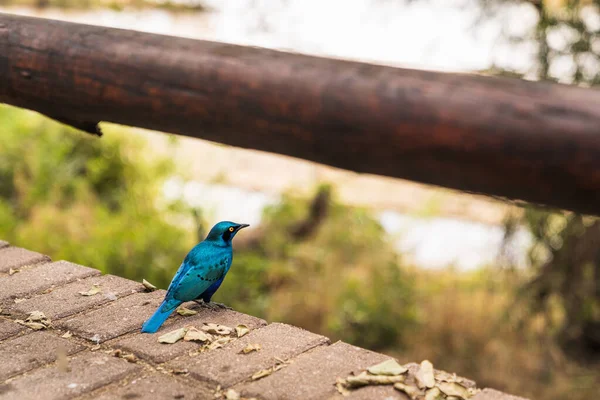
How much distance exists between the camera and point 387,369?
63.3 inches

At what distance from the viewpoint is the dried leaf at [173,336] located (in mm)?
1732

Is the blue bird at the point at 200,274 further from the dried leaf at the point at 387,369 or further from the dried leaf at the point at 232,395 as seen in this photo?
the dried leaf at the point at 387,369

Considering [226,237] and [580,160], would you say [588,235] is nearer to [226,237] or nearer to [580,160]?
[226,237]

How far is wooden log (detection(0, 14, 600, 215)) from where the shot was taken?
973mm

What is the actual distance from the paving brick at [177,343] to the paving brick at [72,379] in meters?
0.05

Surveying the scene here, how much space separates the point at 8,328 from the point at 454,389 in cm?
104

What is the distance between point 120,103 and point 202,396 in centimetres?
62

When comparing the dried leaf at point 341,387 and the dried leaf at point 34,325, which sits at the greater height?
the dried leaf at point 341,387

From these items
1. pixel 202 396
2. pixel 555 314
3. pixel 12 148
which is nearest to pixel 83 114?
pixel 202 396

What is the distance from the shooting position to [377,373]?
1602 mm

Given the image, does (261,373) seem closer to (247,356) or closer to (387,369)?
(247,356)

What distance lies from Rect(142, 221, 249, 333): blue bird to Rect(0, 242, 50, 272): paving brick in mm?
603

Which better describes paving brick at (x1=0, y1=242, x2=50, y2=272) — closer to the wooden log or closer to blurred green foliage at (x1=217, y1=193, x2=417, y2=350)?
the wooden log

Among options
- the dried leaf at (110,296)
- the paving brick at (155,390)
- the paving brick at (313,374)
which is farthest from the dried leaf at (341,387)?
the dried leaf at (110,296)
